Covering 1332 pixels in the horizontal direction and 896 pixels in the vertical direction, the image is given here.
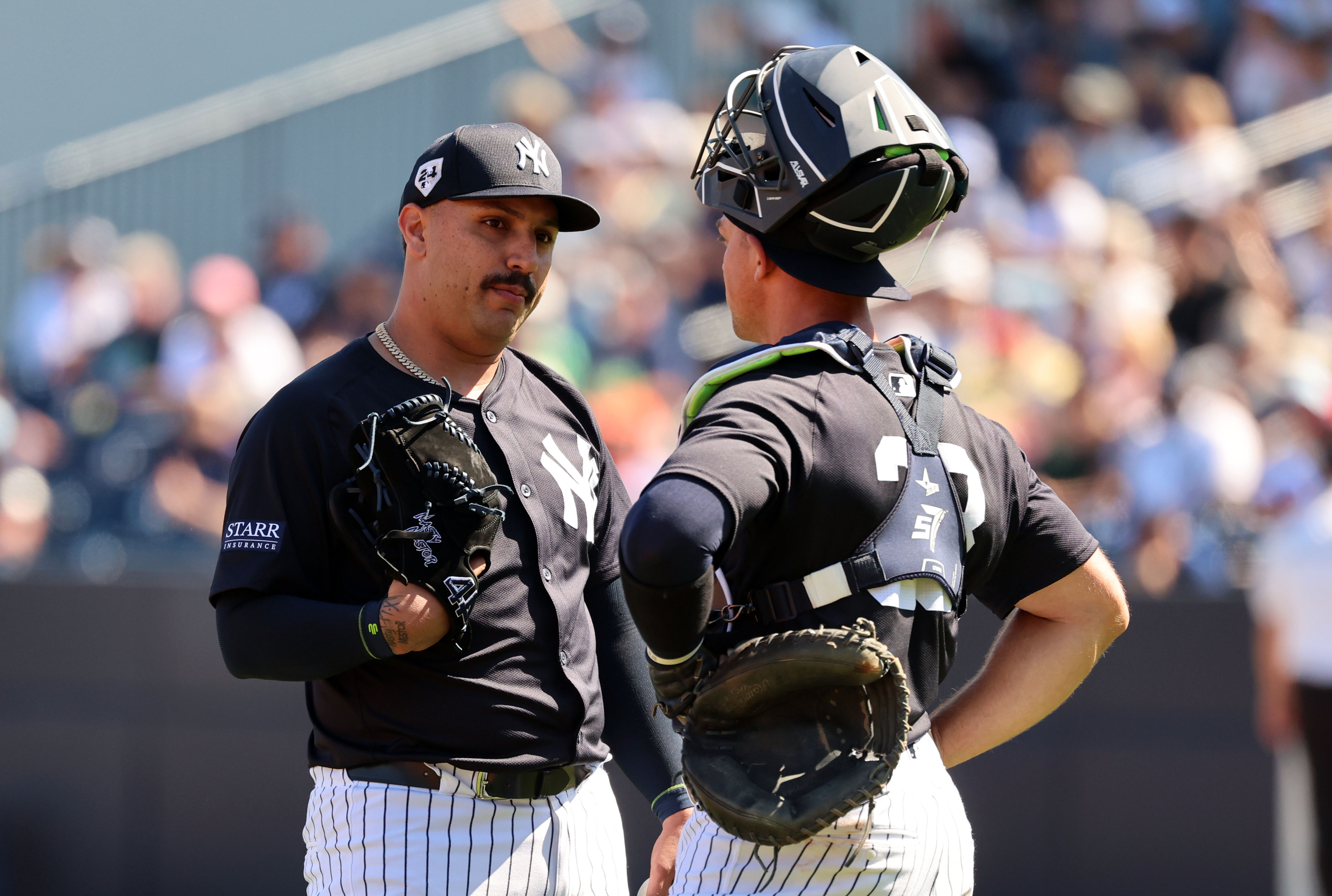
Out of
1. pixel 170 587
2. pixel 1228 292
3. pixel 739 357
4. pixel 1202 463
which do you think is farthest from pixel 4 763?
pixel 1228 292

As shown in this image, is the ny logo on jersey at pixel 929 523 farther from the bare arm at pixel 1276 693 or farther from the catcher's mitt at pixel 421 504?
the bare arm at pixel 1276 693

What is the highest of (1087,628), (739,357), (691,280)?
(691,280)

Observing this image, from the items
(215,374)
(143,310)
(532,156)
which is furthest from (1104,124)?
(532,156)

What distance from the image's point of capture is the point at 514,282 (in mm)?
2785

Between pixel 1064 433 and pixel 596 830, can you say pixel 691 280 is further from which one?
pixel 596 830

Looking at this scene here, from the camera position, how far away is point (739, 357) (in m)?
2.24

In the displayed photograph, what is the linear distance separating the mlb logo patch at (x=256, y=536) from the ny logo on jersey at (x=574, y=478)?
55 centimetres

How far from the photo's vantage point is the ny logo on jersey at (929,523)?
7.23ft

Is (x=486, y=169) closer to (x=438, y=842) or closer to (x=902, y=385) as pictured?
(x=902, y=385)

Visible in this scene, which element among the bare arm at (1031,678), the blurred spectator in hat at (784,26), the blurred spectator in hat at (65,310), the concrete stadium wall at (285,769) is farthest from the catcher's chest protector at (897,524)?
the blurred spectator in hat at (784,26)

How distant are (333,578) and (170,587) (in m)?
3.80

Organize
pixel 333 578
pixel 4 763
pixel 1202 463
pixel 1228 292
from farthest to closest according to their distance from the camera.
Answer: pixel 1228 292 < pixel 1202 463 < pixel 4 763 < pixel 333 578

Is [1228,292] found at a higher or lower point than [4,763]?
higher

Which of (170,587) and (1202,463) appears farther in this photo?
(1202,463)
